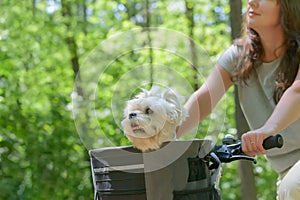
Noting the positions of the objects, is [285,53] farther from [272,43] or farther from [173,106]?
[173,106]

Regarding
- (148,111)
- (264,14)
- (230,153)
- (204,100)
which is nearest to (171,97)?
(148,111)

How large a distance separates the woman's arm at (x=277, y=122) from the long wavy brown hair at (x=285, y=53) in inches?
6.7

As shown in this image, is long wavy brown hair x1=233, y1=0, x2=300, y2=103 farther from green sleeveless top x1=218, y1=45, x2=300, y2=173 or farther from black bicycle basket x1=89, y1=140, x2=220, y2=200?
black bicycle basket x1=89, y1=140, x2=220, y2=200

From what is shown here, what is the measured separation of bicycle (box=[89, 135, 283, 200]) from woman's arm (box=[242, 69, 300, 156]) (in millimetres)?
155

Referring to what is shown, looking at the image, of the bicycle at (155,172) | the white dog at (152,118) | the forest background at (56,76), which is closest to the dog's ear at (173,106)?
the white dog at (152,118)

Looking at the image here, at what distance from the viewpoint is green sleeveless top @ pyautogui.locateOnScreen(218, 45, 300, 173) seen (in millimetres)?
2889

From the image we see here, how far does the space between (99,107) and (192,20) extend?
7183 mm

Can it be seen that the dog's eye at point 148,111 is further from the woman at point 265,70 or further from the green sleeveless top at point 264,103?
the green sleeveless top at point 264,103

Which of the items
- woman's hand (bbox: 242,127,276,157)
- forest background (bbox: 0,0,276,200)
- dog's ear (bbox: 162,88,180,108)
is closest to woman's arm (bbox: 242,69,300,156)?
woman's hand (bbox: 242,127,276,157)

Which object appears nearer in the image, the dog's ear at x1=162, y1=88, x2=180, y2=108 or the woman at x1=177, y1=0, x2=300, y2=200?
the dog's ear at x1=162, y1=88, x2=180, y2=108

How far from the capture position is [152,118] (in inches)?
86.7

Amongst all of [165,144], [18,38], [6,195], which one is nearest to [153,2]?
[18,38]

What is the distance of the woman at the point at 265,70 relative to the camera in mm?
2773

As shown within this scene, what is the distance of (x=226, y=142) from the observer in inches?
94.5
